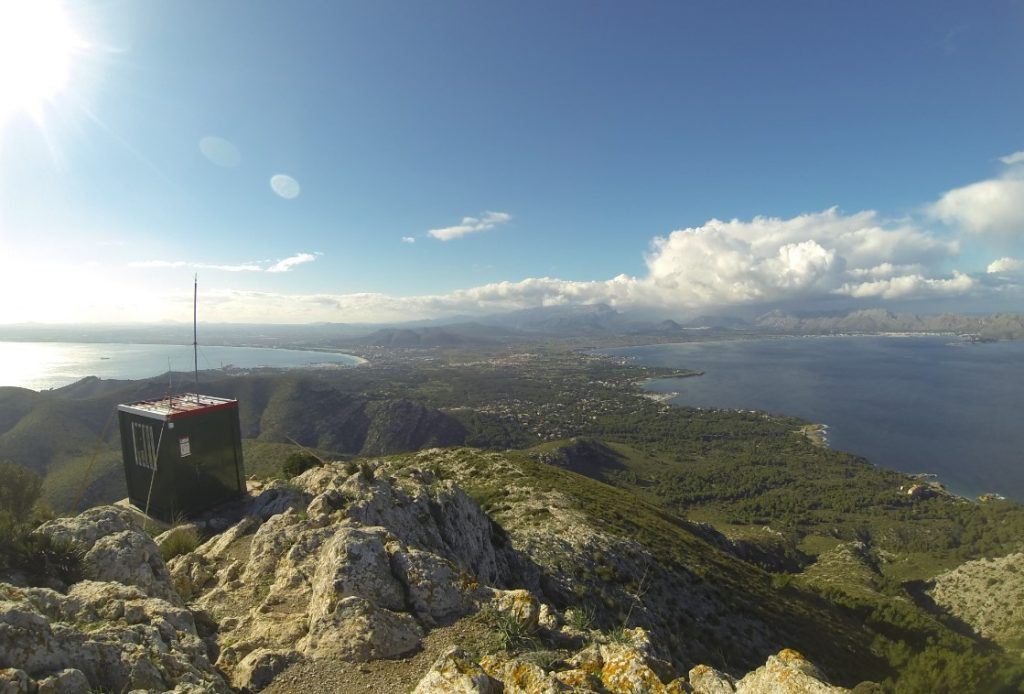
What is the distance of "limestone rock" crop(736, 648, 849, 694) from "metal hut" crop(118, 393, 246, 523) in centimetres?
2462

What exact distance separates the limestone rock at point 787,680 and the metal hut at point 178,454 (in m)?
24.6

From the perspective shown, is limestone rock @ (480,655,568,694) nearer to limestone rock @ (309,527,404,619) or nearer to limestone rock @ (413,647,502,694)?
limestone rock @ (413,647,502,694)

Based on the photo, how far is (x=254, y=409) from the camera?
174 metres

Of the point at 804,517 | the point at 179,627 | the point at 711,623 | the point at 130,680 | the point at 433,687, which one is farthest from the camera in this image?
the point at 804,517

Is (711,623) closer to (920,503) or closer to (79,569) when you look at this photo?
(79,569)

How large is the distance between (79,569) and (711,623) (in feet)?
98.0

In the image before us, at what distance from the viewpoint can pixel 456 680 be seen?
7.91 metres

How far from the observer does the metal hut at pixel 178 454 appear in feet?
70.2

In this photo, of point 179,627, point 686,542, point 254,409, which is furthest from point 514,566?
point 254,409

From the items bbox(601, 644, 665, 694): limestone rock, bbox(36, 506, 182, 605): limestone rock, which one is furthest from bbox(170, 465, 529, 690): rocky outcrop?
bbox(601, 644, 665, 694): limestone rock

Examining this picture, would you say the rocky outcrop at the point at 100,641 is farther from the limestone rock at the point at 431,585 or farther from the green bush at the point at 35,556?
the limestone rock at the point at 431,585

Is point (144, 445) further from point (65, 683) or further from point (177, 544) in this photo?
point (65, 683)

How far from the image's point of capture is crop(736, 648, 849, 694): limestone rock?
8.48m

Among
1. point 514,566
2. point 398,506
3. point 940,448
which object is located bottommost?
point 940,448
